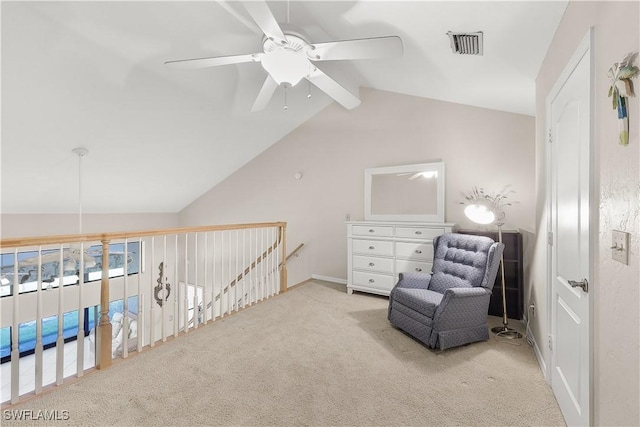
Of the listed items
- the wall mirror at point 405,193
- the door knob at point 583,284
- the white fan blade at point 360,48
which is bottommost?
the door knob at point 583,284

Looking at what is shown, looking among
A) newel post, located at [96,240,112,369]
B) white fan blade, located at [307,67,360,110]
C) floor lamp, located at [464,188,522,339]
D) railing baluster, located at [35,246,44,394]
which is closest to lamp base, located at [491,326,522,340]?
floor lamp, located at [464,188,522,339]

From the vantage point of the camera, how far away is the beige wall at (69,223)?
4558mm

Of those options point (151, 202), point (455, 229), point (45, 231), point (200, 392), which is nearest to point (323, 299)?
point (455, 229)

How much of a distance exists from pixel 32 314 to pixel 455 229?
22.0 ft

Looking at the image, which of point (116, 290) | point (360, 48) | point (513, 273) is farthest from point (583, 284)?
point (116, 290)

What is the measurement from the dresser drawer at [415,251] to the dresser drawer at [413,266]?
2.0 inches

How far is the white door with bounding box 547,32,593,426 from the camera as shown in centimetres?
138

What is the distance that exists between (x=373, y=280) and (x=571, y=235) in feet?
8.41

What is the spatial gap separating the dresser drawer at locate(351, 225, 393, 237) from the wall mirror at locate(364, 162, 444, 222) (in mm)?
424

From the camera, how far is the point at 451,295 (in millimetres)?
2438

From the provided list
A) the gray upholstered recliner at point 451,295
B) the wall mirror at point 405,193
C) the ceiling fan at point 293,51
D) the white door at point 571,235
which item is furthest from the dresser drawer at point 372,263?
→ the ceiling fan at point 293,51

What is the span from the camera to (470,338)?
2.57 m

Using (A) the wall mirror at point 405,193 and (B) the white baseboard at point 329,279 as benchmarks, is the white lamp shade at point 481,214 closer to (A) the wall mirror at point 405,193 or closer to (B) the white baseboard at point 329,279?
(A) the wall mirror at point 405,193

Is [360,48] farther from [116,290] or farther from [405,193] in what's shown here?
[116,290]
